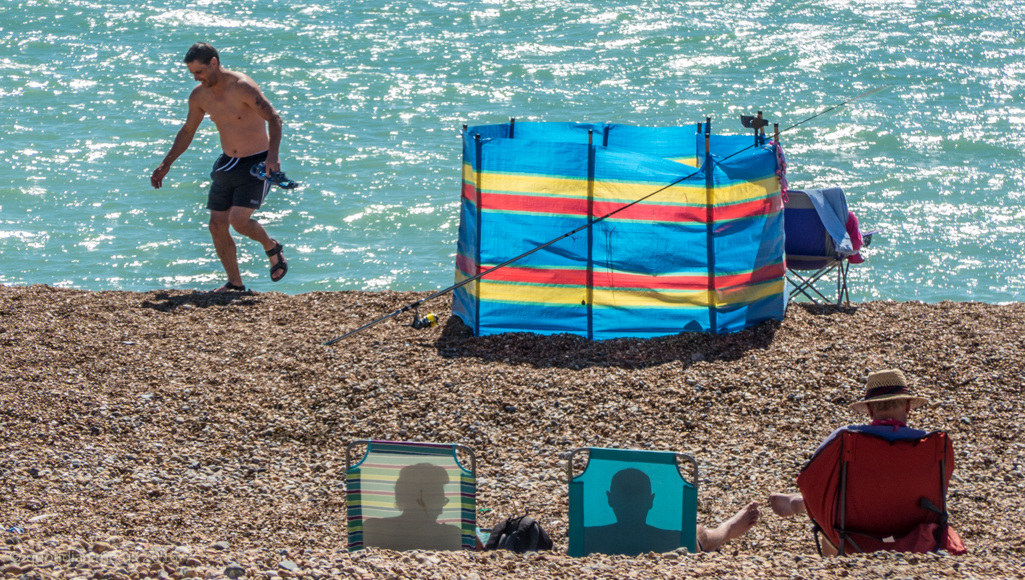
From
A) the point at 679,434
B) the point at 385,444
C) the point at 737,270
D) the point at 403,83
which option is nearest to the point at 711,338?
the point at 737,270

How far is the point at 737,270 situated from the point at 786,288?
1.77 feet

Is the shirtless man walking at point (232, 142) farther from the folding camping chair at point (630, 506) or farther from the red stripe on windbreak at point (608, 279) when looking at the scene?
the folding camping chair at point (630, 506)

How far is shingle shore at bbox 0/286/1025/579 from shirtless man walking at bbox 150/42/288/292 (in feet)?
2.27

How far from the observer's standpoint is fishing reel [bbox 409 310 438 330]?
7.32 m

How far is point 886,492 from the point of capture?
391 centimetres

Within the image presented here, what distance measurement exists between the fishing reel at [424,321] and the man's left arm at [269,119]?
1.81m

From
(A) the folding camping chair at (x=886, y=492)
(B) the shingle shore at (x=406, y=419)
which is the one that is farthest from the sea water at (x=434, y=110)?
(A) the folding camping chair at (x=886, y=492)

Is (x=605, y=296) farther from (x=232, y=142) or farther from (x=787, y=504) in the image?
(x=232, y=142)

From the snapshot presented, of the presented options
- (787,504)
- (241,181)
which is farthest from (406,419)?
(241,181)

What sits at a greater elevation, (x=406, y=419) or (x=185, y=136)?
(x=185, y=136)

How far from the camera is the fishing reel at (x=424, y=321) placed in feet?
24.0

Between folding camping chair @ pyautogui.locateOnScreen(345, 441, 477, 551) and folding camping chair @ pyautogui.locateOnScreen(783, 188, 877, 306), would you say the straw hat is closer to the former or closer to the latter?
folding camping chair @ pyautogui.locateOnScreen(345, 441, 477, 551)

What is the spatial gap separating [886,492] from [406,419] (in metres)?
2.91

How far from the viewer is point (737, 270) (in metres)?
7.17
